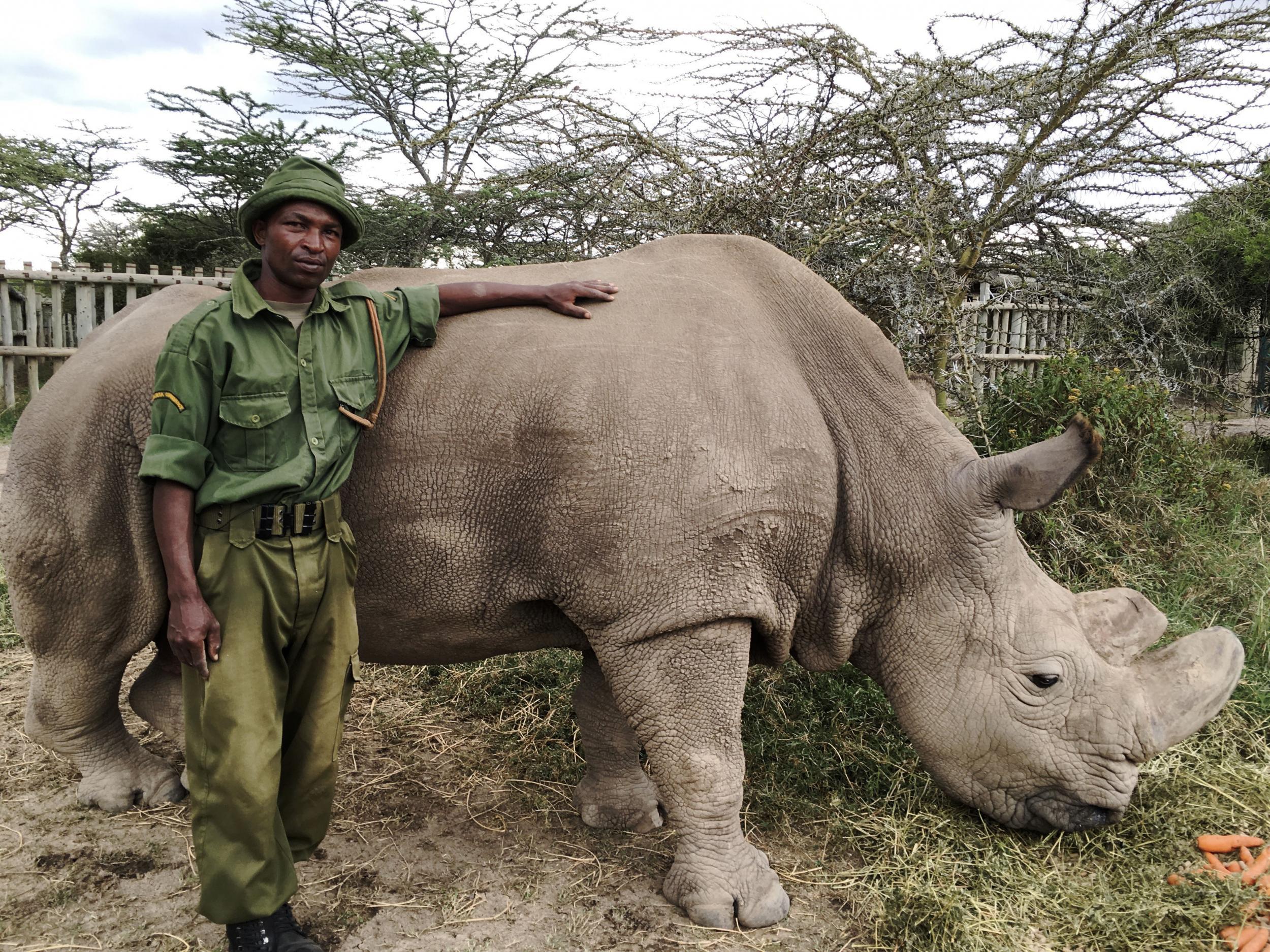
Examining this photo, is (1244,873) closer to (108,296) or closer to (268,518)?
(268,518)

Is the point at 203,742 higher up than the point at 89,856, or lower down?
higher up

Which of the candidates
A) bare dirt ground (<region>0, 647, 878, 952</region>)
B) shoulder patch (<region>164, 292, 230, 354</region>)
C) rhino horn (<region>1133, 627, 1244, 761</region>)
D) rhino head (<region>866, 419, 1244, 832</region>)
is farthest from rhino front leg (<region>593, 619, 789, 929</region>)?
shoulder patch (<region>164, 292, 230, 354</region>)

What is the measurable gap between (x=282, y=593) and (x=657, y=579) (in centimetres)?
117

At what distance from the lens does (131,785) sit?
3.85 m

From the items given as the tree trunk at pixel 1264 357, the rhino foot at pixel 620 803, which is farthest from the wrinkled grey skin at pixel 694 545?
the tree trunk at pixel 1264 357

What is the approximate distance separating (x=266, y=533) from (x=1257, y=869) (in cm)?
354

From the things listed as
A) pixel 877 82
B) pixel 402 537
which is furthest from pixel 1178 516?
pixel 402 537

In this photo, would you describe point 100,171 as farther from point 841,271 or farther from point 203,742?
point 203,742

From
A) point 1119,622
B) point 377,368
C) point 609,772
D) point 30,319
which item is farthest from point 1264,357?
point 30,319

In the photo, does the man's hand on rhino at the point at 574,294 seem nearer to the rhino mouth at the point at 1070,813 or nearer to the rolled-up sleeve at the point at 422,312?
the rolled-up sleeve at the point at 422,312

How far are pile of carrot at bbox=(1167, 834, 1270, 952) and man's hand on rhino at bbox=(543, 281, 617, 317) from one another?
288 cm

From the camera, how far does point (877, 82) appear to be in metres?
6.09

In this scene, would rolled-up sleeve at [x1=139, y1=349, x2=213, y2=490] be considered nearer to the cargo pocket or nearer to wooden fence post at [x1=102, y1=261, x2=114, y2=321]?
the cargo pocket

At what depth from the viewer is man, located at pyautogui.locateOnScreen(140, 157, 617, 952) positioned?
2670 mm
